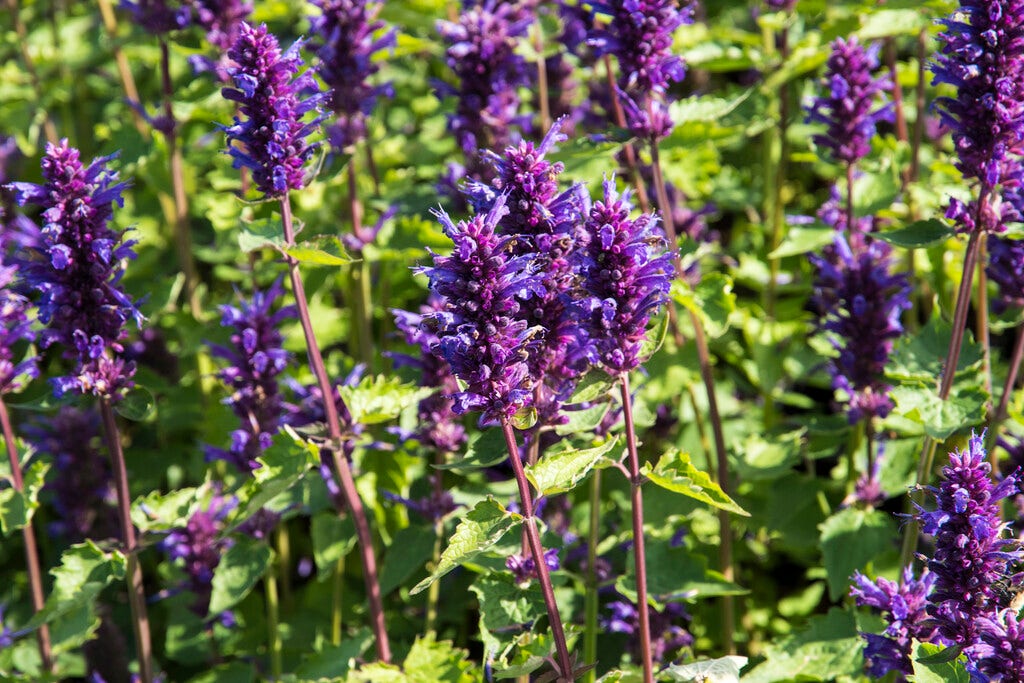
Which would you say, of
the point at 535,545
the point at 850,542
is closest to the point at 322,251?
the point at 535,545

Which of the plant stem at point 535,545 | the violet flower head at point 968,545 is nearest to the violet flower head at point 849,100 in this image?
the violet flower head at point 968,545

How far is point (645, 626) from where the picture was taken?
13.1 feet

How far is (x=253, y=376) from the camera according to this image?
5.21 metres

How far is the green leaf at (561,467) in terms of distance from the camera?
11.6 ft

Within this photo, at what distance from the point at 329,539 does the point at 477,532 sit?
1942mm

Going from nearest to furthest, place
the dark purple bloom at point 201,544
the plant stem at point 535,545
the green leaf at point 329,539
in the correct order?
the plant stem at point 535,545
the green leaf at point 329,539
the dark purple bloom at point 201,544

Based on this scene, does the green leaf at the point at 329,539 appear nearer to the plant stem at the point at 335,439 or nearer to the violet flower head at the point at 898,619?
the plant stem at the point at 335,439

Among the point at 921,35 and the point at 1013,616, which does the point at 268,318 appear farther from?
the point at 921,35

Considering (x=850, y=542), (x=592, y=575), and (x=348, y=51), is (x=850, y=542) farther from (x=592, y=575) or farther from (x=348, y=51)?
(x=348, y=51)

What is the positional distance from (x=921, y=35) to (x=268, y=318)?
4.18 m

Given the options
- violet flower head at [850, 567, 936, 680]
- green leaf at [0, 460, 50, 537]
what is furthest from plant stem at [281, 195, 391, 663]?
violet flower head at [850, 567, 936, 680]

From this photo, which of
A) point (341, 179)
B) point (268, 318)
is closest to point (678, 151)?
point (341, 179)

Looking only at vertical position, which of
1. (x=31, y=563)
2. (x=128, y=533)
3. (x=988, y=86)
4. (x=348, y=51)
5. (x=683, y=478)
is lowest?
(x=31, y=563)

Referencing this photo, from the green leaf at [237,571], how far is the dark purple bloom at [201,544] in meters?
0.14
